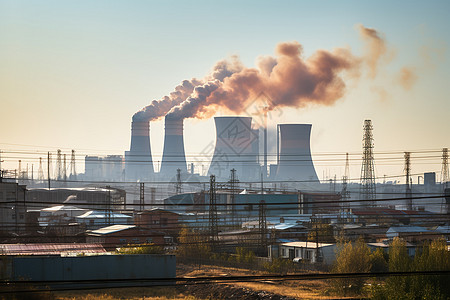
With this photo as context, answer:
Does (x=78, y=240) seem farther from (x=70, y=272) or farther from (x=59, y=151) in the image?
(x=59, y=151)

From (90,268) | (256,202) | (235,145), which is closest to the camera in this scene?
(90,268)

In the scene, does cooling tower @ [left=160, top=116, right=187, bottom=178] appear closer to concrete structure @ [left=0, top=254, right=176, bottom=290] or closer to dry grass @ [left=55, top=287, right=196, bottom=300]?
concrete structure @ [left=0, top=254, right=176, bottom=290]

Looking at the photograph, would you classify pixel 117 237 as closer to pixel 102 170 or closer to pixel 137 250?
pixel 137 250

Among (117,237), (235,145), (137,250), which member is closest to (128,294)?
(137,250)

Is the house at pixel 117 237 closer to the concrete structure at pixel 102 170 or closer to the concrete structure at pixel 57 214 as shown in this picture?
the concrete structure at pixel 57 214

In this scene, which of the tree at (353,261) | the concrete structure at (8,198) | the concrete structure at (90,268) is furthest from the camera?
the concrete structure at (8,198)

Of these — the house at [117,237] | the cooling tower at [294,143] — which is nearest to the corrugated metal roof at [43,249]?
the house at [117,237]

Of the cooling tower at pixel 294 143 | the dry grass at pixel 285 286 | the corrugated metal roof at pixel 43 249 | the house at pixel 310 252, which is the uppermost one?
the cooling tower at pixel 294 143

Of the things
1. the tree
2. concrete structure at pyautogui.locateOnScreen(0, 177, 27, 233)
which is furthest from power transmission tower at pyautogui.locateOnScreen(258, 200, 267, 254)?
concrete structure at pyautogui.locateOnScreen(0, 177, 27, 233)
